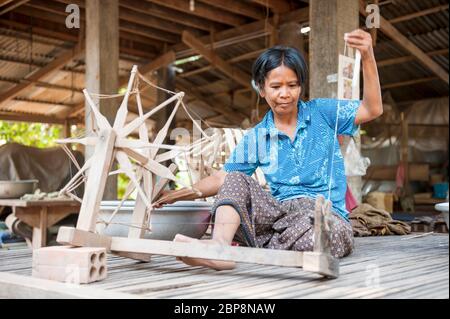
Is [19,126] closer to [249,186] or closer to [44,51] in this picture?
[44,51]

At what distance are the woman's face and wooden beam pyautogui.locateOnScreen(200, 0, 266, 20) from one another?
177 inches

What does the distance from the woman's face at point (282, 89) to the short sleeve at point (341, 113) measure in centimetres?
16

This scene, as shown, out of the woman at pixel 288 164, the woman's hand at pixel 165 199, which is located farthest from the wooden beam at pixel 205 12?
the woman's hand at pixel 165 199

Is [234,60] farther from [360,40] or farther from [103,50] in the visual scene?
[360,40]

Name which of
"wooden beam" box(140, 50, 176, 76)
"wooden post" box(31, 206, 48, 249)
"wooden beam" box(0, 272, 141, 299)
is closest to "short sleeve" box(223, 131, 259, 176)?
"wooden beam" box(0, 272, 141, 299)

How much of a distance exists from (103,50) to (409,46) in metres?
4.30

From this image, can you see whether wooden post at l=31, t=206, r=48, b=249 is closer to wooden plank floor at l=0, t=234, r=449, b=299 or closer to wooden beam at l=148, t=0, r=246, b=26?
wooden beam at l=148, t=0, r=246, b=26

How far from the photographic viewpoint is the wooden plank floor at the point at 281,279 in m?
1.62

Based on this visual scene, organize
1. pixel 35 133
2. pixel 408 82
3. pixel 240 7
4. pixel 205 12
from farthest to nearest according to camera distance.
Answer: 1. pixel 35 133
2. pixel 408 82
3. pixel 205 12
4. pixel 240 7

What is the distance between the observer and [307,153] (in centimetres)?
239

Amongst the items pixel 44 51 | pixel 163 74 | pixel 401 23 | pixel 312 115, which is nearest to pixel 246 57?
pixel 163 74

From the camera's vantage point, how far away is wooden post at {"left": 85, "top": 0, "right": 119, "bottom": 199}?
4871 mm

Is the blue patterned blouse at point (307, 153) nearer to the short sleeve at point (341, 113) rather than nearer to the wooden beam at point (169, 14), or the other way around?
the short sleeve at point (341, 113)

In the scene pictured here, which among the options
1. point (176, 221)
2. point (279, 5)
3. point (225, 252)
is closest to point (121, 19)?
point (279, 5)
